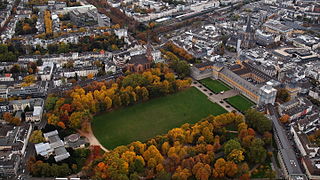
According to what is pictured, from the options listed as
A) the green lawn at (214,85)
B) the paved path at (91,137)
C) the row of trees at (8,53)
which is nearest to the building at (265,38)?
the green lawn at (214,85)

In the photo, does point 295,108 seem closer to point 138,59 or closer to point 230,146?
point 230,146

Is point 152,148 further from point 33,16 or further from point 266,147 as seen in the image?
point 33,16

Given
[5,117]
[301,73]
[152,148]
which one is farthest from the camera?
[301,73]

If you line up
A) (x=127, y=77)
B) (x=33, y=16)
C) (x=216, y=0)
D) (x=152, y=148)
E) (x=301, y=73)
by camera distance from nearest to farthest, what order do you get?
1. (x=152, y=148)
2. (x=127, y=77)
3. (x=301, y=73)
4. (x=33, y=16)
5. (x=216, y=0)

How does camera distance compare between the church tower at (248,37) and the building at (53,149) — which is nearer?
the building at (53,149)

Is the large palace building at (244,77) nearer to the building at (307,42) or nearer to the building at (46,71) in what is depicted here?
the building at (307,42)

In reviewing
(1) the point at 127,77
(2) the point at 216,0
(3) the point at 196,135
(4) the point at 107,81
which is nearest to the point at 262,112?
(3) the point at 196,135
